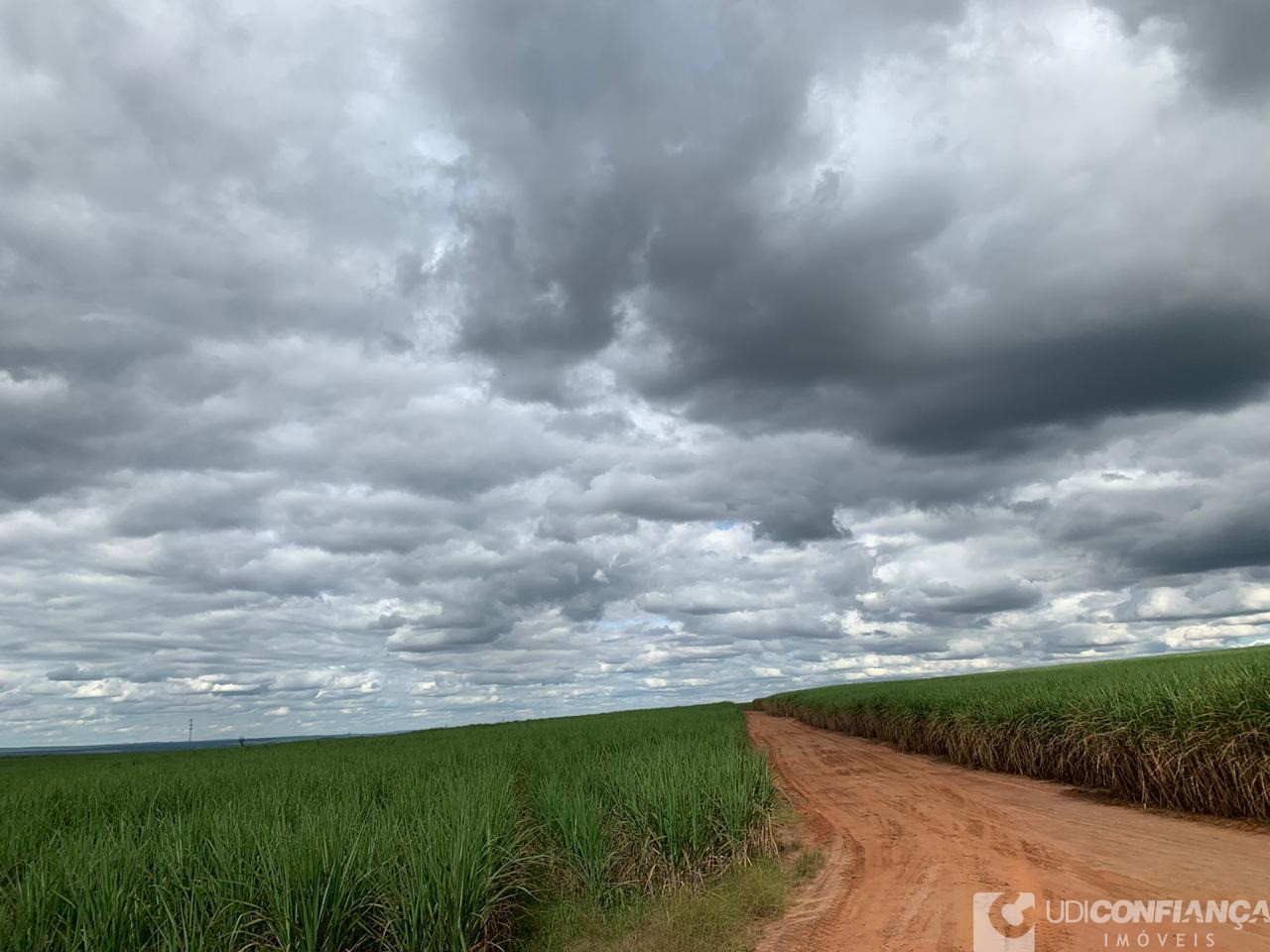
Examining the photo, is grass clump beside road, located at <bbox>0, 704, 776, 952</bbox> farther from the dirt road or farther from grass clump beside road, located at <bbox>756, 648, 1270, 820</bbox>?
grass clump beside road, located at <bbox>756, 648, 1270, 820</bbox>

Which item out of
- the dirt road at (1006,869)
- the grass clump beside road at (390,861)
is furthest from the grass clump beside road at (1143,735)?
the grass clump beside road at (390,861)

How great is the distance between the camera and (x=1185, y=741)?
41.2ft

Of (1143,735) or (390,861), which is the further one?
(1143,735)

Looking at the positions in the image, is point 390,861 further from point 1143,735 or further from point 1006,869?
point 1143,735

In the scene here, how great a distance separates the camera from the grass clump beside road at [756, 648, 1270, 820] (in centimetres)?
1182

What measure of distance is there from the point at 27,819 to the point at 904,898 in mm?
14843

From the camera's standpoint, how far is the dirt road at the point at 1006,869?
7176 millimetres

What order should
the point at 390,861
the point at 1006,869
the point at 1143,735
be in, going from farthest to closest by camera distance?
the point at 1143,735
the point at 1006,869
the point at 390,861

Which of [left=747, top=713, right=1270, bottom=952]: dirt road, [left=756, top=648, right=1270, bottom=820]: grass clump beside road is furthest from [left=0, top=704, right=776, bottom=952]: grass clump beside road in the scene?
[left=756, top=648, right=1270, bottom=820]: grass clump beside road

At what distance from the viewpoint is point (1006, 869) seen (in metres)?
9.31

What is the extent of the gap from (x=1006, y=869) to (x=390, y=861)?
7.52 meters

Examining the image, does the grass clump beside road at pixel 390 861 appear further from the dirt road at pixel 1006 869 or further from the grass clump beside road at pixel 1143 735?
the grass clump beside road at pixel 1143 735

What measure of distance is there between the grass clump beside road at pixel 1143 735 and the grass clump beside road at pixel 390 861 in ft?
23.5

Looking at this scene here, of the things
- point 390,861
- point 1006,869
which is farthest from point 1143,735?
point 390,861
